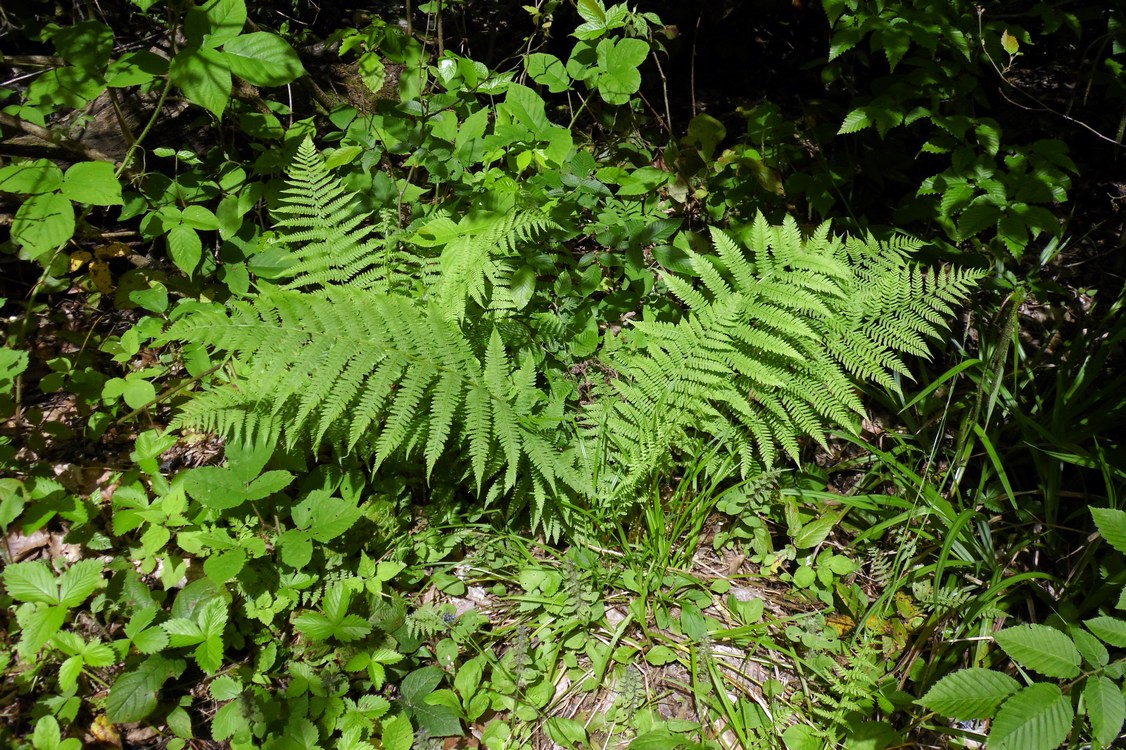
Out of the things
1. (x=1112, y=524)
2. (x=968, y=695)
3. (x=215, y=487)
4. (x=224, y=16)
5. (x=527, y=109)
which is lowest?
(x=215, y=487)

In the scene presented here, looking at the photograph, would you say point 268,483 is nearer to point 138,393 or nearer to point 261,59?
point 138,393

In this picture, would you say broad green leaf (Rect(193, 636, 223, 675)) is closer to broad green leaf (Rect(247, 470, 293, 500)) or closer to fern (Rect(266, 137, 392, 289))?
broad green leaf (Rect(247, 470, 293, 500))

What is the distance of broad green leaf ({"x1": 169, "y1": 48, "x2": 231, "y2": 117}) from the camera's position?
1.88 meters

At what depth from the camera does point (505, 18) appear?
376 centimetres

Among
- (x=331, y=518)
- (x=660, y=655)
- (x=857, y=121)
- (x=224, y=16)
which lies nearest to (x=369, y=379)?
(x=331, y=518)

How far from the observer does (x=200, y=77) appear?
1897 millimetres

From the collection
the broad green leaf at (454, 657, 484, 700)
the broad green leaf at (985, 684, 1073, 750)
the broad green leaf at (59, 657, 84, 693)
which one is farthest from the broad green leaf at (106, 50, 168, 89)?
the broad green leaf at (985, 684, 1073, 750)

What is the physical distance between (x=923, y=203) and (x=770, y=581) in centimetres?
164

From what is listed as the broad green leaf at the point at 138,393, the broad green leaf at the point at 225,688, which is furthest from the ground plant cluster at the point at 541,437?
the broad green leaf at the point at 138,393

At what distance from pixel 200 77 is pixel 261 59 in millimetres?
191

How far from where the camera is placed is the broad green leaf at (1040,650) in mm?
1293

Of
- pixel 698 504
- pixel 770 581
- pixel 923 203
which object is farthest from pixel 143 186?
pixel 923 203

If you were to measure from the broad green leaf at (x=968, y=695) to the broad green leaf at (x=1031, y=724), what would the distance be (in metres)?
0.07

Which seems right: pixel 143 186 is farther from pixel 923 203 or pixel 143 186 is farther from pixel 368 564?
pixel 923 203
